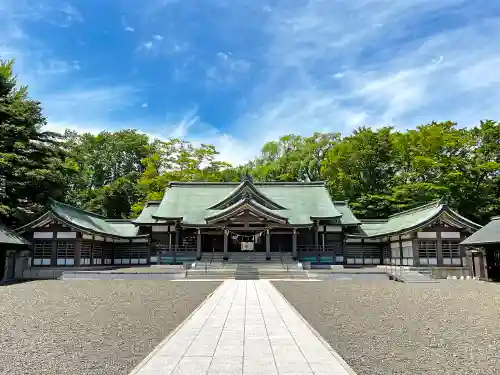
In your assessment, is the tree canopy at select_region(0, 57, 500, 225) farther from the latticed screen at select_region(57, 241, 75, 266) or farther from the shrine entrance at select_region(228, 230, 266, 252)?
the shrine entrance at select_region(228, 230, 266, 252)

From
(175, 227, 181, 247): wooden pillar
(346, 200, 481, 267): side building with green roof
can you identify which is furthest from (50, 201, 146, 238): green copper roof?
(346, 200, 481, 267): side building with green roof

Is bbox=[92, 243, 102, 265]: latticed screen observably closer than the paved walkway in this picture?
No

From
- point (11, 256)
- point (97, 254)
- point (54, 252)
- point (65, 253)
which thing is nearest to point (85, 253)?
point (65, 253)

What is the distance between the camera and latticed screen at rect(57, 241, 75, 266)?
86.9 ft

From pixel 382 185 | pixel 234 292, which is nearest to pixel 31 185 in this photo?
pixel 234 292

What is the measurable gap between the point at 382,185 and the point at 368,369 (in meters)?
39.1

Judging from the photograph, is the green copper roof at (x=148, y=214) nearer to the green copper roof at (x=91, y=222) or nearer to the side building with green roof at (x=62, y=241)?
the green copper roof at (x=91, y=222)

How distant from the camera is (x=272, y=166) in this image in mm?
52312

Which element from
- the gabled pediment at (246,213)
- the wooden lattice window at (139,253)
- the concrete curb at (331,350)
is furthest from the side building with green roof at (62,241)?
the concrete curb at (331,350)

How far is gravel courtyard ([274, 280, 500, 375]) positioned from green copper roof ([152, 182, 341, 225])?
53.1 ft

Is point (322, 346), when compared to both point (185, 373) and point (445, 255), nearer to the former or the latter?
point (185, 373)

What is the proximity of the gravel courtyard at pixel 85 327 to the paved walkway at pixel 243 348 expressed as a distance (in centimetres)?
52

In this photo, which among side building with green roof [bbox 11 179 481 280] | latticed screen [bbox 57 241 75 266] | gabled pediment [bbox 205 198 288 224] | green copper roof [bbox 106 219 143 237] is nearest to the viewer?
latticed screen [bbox 57 241 75 266]

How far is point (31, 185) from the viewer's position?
26797 mm
